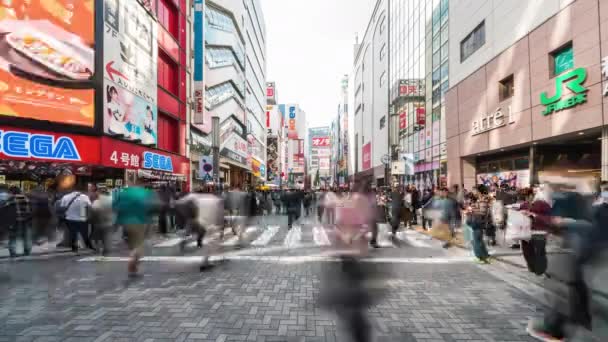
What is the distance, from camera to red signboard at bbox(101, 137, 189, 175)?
18031mm

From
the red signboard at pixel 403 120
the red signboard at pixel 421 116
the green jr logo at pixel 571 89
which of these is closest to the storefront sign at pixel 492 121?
the green jr logo at pixel 571 89

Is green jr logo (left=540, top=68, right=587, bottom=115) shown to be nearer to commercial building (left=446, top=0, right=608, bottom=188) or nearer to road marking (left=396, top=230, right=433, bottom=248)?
commercial building (left=446, top=0, right=608, bottom=188)

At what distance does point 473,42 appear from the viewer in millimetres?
22781

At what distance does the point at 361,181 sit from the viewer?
488 cm

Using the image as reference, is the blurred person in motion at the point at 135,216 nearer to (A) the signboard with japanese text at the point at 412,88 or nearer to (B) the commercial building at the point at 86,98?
(B) the commercial building at the point at 86,98

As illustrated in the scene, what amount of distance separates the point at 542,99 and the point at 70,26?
21.4 m

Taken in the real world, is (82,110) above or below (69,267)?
above

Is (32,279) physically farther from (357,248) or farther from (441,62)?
(441,62)

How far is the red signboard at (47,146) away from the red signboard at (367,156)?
44833 millimetres

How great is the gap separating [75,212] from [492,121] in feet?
66.0

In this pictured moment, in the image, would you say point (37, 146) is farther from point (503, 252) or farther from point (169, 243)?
A: point (503, 252)

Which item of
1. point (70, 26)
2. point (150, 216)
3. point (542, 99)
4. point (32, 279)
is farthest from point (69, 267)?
point (542, 99)

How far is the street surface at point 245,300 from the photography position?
4.05 meters

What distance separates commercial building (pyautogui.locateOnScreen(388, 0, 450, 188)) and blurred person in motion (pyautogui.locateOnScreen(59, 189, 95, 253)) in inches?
739
